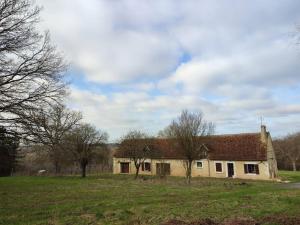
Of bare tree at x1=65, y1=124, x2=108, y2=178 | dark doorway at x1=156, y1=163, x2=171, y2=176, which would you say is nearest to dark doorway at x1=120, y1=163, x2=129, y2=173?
dark doorway at x1=156, y1=163, x2=171, y2=176

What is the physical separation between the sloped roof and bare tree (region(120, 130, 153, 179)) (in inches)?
122

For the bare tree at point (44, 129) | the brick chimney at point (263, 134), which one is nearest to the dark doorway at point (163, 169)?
the brick chimney at point (263, 134)

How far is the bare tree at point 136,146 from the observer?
45.2 meters

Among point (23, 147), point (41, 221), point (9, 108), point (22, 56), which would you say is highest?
point (22, 56)

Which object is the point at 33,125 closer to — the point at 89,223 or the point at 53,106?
the point at 53,106

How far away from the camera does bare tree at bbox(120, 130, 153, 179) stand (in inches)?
1778

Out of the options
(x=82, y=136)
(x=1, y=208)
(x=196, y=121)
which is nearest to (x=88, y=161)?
(x=82, y=136)

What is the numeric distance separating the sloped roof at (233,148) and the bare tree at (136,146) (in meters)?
3.09

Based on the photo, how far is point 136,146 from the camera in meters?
45.1

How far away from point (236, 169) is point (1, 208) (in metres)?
37.8

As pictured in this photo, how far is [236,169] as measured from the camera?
48.0m

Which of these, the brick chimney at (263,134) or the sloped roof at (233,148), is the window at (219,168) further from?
the brick chimney at (263,134)

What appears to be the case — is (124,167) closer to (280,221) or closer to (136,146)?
(136,146)

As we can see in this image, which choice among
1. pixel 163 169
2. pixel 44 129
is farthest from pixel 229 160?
pixel 44 129
